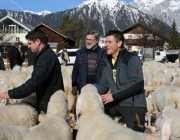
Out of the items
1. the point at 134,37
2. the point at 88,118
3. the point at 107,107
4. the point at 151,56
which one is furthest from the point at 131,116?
the point at 134,37

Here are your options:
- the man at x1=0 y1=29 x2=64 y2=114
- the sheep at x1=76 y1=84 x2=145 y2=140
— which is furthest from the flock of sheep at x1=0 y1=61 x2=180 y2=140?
the man at x1=0 y1=29 x2=64 y2=114

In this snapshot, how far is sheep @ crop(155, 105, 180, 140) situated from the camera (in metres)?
3.15

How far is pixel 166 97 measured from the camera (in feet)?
22.5

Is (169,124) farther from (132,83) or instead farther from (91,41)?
(91,41)

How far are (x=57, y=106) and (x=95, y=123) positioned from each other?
0.66m

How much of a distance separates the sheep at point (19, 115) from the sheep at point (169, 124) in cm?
165

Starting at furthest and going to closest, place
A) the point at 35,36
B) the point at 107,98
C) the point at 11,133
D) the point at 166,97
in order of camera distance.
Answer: the point at 166,97 < the point at 35,36 < the point at 107,98 < the point at 11,133

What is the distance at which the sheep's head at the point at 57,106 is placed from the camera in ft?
11.7

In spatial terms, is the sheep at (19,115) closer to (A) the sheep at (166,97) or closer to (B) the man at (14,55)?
(A) the sheep at (166,97)

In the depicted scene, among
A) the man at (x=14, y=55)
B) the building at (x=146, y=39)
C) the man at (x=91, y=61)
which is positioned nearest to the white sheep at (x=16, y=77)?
the man at (x=14, y=55)

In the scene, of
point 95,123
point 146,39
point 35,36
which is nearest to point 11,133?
point 95,123

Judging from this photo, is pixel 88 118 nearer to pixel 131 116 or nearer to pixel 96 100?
pixel 96 100

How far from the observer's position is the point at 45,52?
373 centimetres

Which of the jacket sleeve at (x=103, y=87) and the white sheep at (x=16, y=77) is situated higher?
the jacket sleeve at (x=103, y=87)
